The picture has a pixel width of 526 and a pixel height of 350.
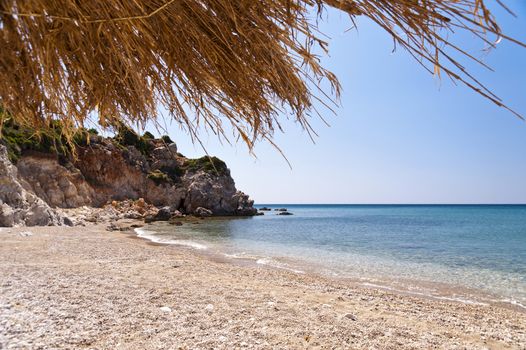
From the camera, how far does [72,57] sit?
1.82 m

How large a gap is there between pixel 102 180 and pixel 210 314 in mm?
36855

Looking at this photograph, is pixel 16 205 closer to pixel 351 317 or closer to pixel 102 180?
pixel 351 317

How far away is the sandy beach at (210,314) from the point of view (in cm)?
366

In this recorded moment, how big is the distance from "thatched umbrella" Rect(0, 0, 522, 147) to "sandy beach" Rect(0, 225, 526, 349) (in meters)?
2.39

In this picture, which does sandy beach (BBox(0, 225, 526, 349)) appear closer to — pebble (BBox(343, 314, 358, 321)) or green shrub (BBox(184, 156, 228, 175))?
pebble (BBox(343, 314, 358, 321))

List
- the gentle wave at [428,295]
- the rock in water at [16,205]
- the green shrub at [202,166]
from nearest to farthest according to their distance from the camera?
1. the gentle wave at [428,295]
2. the rock in water at [16,205]
3. the green shrub at [202,166]

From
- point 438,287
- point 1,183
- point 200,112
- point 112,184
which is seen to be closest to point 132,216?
point 112,184

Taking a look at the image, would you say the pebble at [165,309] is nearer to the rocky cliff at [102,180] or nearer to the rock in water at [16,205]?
the rocky cliff at [102,180]

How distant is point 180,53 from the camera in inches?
68.5

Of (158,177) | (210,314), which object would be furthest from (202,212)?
(210,314)

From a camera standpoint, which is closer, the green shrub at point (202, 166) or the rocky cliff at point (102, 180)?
the rocky cliff at point (102, 180)

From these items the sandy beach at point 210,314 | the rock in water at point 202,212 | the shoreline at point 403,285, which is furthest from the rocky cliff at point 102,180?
the sandy beach at point 210,314

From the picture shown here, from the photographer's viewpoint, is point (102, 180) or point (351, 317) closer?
point (351, 317)

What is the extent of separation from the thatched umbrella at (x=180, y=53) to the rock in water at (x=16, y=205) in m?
16.0
